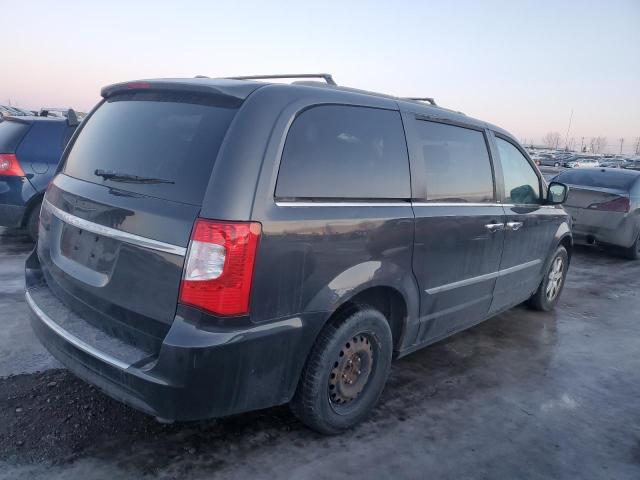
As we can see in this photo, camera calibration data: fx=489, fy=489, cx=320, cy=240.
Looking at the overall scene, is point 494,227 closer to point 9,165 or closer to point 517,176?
point 517,176

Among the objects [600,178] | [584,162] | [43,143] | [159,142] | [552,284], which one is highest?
[584,162]

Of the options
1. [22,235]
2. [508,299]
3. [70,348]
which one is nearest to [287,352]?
[70,348]

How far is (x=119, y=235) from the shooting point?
7.48 ft

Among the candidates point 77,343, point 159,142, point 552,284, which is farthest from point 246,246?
point 552,284

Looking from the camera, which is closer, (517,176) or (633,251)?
(517,176)

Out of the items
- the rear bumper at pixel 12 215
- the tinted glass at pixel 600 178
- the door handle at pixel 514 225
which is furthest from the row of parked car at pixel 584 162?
the rear bumper at pixel 12 215

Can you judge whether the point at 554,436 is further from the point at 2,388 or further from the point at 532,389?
the point at 2,388

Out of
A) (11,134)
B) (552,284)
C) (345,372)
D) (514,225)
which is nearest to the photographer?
(345,372)

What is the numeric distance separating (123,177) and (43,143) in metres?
4.33

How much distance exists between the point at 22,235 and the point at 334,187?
6.07 metres

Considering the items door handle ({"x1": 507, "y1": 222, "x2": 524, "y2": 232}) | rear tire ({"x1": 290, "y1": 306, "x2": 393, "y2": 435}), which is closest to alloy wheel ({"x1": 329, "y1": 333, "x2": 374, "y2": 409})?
rear tire ({"x1": 290, "y1": 306, "x2": 393, "y2": 435})

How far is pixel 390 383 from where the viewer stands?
11.3 ft

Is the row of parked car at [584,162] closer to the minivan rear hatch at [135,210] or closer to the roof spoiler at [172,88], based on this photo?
the roof spoiler at [172,88]

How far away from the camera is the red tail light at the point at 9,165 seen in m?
5.71
